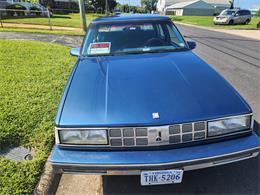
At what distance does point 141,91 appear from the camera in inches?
96.7

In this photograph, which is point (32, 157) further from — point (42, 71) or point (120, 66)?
point (42, 71)

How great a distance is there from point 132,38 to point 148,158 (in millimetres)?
2104

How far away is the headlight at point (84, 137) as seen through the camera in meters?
2.19

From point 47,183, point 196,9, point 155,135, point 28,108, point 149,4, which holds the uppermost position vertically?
point 155,135

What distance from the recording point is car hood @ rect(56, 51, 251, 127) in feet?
7.17

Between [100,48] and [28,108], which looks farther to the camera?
[28,108]

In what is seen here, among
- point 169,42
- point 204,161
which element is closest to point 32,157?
point 204,161

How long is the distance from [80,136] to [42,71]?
3.93 metres

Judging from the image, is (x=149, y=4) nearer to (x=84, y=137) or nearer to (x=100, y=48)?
(x=100, y=48)

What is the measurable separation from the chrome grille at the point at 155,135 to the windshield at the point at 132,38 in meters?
1.59

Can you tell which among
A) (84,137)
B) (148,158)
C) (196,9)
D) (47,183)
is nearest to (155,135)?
(148,158)

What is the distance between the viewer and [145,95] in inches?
94.2

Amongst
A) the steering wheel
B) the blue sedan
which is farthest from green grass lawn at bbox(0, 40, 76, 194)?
the steering wheel


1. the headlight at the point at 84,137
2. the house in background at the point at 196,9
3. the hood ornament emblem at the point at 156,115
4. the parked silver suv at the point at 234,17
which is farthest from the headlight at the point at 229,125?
the house in background at the point at 196,9
